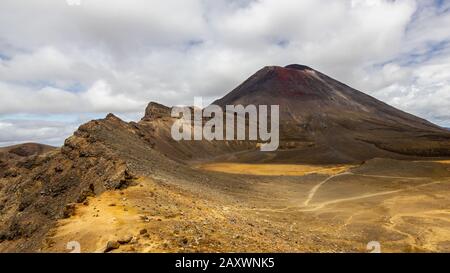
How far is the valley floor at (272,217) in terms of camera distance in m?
12.1

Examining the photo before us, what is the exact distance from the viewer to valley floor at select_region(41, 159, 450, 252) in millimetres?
12062

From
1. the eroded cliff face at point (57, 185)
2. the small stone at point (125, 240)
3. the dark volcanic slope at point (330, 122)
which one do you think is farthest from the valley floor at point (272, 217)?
the dark volcanic slope at point (330, 122)

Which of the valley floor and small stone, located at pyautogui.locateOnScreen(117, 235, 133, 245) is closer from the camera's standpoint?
small stone, located at pyautogui.locateOnScreen(117, 235, 133, 245)

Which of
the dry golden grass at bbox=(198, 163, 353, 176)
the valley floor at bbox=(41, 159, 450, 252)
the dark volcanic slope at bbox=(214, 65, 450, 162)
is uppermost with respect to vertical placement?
the dark volcanic slope at bbox=(214, 65, 450, 162)

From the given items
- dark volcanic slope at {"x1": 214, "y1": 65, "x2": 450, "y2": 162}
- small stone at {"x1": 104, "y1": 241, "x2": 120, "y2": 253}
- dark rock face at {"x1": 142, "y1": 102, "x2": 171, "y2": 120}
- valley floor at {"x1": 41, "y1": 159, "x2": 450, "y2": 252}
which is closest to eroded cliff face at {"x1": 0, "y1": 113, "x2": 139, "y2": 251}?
valley floor at {"x1": 41, "y1": 159, "x2": 450, "y2": 252}

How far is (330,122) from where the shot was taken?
3755 inches

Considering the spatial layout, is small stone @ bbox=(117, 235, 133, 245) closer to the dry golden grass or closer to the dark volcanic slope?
the dry golden grass

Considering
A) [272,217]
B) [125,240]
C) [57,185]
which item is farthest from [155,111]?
[125,240]

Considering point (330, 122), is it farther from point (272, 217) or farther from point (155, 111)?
point (272, 217)

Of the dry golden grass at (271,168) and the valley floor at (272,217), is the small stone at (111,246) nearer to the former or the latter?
the valley floor at (272,217)

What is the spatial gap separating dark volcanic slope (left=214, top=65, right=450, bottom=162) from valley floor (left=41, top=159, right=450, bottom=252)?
29.1 metres
